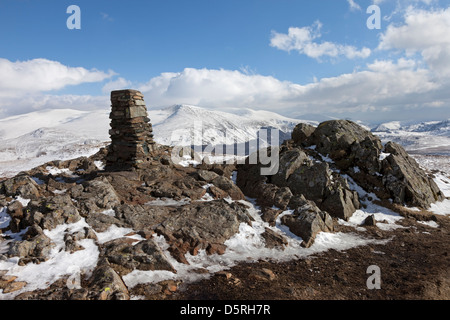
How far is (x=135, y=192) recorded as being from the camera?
17.8 meters

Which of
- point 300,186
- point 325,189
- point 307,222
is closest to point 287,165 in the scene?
point 300,186

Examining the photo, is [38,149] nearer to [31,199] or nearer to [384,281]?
[31,199]

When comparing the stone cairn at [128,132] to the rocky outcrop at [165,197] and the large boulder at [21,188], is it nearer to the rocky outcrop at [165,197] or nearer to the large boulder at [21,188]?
the rocky outcrop at [165,197]

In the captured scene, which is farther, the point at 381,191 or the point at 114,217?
the point at 381,191

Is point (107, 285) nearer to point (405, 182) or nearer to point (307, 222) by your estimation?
point (307, 222)

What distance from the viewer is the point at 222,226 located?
14.6m

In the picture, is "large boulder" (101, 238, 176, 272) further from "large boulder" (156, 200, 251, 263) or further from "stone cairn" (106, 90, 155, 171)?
"stone cairn" (106, 90, 155, 171)

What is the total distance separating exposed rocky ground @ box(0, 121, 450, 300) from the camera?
994 cm

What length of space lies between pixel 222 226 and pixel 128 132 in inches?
523

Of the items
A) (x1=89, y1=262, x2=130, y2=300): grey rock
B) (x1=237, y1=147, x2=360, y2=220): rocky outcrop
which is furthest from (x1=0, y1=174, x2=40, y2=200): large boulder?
(x1=237, y1=147, x2=360, y2=220): rocky outcrop

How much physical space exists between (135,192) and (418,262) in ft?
57.6

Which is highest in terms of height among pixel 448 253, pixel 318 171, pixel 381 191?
pixel 318 171

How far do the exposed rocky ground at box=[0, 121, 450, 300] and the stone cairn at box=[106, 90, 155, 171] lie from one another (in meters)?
1.58
